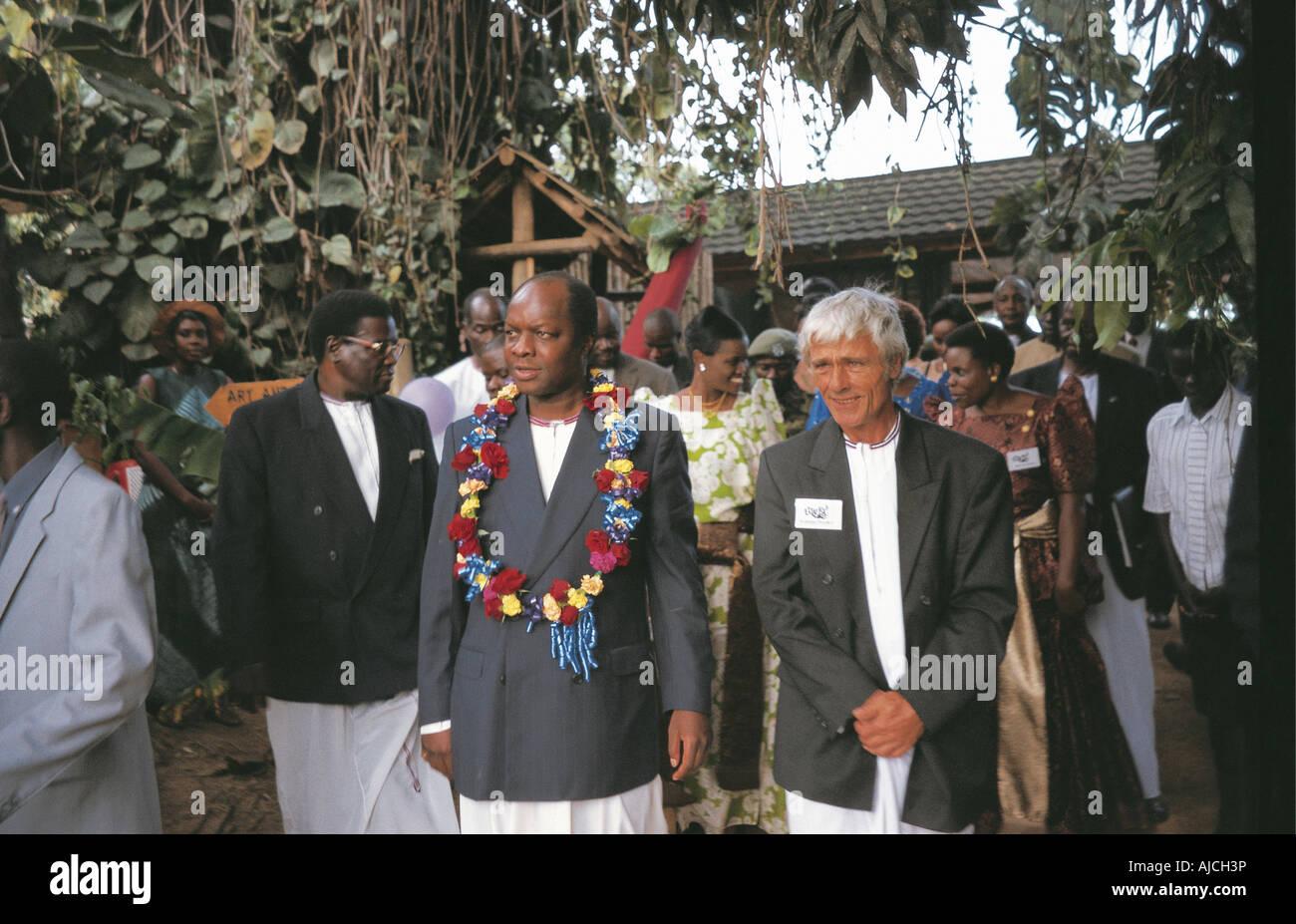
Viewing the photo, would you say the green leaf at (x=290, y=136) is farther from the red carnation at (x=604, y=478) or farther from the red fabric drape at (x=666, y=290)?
the red carnation at (x=604, y=478)

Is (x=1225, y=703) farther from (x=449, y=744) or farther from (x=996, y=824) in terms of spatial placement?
(x=449, y=744)

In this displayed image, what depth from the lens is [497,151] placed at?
502 centimetres

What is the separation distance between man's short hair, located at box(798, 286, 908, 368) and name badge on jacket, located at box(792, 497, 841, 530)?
400mm

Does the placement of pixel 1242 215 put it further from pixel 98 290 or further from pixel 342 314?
pixel 98 290

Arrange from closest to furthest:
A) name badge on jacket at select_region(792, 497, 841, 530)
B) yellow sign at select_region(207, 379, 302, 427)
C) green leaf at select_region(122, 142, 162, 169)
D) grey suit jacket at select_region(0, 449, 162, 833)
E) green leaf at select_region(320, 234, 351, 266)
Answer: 1. grey suit jacket at select_region(0, 449, 162, 833)
2. name badge on jacket at select_region(792, 497, 841, 530)
3. yellow sign at select_region(207, 379, 302, 427)
4. green leaf at select_region(122, 142, 162, 169)
5. green leaf at select_region(320, 234, 351, 266)

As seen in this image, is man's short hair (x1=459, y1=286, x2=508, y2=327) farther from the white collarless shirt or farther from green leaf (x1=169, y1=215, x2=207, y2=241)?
the white collarless shirt

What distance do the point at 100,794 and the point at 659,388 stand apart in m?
2.65

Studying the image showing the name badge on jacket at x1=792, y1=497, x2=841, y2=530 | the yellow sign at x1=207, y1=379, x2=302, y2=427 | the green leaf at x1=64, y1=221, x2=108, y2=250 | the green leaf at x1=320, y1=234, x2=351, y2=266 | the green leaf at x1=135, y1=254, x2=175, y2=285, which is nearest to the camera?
the name badge on jacket at x1=792, y1=497, x2=841, y2=530

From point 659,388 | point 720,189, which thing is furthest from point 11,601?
point 720,189

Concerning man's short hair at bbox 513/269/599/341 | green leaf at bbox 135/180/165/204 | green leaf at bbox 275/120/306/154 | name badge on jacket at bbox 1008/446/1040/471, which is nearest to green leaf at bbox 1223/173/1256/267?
name badge on jacket at bbox 1008/446/1040/471

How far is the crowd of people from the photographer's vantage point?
290 centimetres

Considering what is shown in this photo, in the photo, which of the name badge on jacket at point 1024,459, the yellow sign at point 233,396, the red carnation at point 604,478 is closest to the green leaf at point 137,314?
the yellow sign at point 233,396

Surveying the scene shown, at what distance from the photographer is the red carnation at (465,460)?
3021mm
